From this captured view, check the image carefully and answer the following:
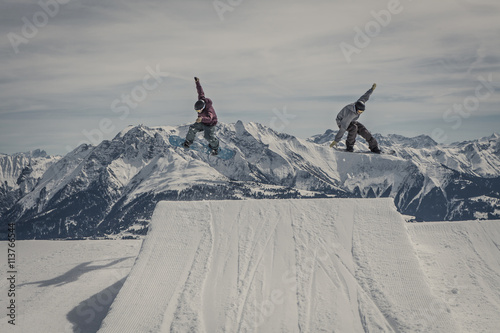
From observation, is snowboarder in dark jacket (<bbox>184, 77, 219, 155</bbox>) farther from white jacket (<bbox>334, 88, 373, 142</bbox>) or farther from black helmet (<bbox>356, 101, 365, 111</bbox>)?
black helmet (<bbox>356, 101, 365, 111</bbox>)

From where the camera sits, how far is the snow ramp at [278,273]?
1428 inches

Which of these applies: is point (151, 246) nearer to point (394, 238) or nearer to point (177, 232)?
point (177, 232)

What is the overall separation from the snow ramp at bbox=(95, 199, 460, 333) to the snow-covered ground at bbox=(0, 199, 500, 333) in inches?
4.1

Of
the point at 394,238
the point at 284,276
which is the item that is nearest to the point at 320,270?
the point at 284,276

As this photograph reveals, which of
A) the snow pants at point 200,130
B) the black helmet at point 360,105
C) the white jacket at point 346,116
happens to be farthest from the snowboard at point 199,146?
the black helmet at point 360,105

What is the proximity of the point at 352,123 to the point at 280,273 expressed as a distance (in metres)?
22.8

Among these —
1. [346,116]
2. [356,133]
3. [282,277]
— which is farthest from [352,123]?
[282,277]

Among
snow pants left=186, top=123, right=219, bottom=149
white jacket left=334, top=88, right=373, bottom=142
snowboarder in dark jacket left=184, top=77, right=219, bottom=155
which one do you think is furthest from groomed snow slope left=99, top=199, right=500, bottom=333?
white jacket left=334, top=88, right=373, bottom=142

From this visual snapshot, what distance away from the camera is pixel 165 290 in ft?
131

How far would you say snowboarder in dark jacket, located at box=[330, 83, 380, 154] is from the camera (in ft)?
70.5

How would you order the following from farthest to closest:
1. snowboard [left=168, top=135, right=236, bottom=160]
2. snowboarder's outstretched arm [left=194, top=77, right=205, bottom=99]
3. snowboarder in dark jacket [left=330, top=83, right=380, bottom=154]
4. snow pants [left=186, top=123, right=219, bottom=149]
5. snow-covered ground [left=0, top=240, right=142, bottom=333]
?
snow-covered ground [left=0, top=240, right=142, bottom=333], snowboard [left=168, top=135, right=236, bottom=160], snow pants [left=186, top=123, right=219, bottom=149], snowboarder's outstretched arm [left=194, top=77, right=205, bottom=99], snowboarder in dark jacket [left=330, top=83, right=380, bottom=154]

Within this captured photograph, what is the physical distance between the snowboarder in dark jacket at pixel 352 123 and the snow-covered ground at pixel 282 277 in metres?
18.3

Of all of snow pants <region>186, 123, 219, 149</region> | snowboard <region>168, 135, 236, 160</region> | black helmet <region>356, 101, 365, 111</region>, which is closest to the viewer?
black helmet <region>356, 101, 365, 111</region>

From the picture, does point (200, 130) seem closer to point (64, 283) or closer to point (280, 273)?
point (280, 273)
